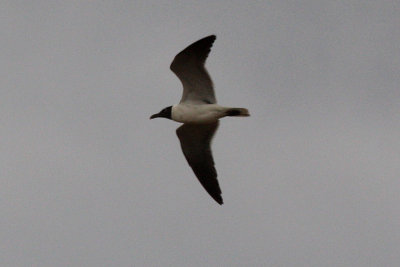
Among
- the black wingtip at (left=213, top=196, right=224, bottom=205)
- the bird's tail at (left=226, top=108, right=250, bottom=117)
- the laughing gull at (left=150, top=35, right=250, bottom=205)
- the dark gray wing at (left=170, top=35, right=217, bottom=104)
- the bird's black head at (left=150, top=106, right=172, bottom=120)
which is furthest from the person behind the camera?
the black wingtip at (left=213, top=196, right=224, bottom=205)

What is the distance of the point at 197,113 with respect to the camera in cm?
2544

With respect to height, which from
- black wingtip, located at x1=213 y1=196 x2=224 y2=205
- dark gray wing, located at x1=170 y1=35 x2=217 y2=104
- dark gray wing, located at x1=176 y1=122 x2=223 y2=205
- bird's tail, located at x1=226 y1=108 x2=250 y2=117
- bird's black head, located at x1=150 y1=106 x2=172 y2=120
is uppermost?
dark gray wing, located at x1=170 y1=35 x2=217 y2=104

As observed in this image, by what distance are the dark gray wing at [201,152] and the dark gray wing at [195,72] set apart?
1111mm

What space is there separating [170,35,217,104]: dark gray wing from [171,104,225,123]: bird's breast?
0.61 feet

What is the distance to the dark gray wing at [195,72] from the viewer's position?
24.6 m

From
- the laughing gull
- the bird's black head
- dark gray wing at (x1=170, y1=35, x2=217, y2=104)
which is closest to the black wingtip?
the laughing gull

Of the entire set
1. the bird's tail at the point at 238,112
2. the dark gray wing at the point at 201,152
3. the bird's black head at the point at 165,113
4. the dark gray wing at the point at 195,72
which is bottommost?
the dark gray wing at the point at 201,152

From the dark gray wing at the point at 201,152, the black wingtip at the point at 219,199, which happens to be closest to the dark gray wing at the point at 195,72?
the dark gray wing at the point at 201,152

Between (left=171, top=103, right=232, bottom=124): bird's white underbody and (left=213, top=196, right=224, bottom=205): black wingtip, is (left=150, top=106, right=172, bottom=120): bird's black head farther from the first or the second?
(left=213, top=196, right=224, bottom=205): black wingtip

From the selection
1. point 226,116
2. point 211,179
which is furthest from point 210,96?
point 211,179

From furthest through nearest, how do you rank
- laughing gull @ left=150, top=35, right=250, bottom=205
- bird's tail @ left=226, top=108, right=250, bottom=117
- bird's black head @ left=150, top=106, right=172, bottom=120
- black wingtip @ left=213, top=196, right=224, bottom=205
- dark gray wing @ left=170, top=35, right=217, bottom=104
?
1. black wingtip @ left=213, top=196, right=224, bottom=205
2. bird's black head @ left=150, top=106, right=172, bottom=120
3. bird's tail @ left=226, top=108, right=250, bottom=117
4. laughing gull @ left=150, top=35, right=250, bottom=205
5. dark gray wing @ left=170, top=35, right=217, bottom=104

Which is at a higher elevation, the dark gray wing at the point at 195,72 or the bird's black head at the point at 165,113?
the dark gray wing at the point at 195,72

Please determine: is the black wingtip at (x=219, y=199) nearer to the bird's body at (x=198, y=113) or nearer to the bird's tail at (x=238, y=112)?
the bird's body at (x=198, y=113)

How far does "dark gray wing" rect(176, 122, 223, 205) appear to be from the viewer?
26.6 meters
